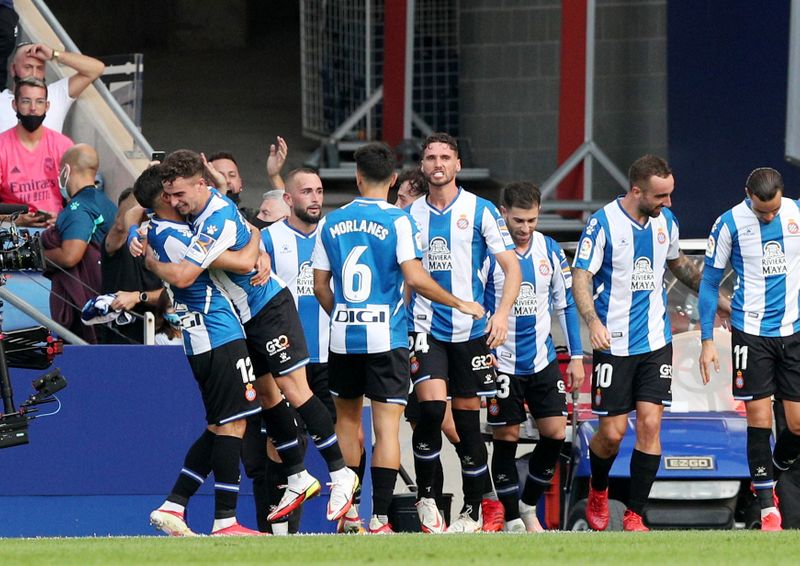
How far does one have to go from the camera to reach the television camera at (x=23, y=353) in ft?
28.1

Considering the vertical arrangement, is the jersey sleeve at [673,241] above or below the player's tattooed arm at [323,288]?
above

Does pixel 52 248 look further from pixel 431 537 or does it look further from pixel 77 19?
pixel 77 19

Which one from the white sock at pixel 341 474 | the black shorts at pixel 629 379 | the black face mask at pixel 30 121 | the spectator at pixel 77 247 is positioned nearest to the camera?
the white sock at pixel 341 474

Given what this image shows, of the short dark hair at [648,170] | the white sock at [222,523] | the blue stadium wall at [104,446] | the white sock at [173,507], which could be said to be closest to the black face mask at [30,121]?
the blue stadium wall at [104,446]

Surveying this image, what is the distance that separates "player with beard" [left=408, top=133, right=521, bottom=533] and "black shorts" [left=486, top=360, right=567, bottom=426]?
43 cm

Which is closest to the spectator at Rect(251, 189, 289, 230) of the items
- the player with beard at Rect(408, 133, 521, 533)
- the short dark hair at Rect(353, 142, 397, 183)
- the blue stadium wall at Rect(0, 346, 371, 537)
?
the blue stadium wall at Rect(0, 346, 371, 537)

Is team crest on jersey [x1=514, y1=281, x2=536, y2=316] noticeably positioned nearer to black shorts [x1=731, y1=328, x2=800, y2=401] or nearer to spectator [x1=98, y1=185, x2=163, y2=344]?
black shorts [x1=731, y1=328, x2=800, y2=401]

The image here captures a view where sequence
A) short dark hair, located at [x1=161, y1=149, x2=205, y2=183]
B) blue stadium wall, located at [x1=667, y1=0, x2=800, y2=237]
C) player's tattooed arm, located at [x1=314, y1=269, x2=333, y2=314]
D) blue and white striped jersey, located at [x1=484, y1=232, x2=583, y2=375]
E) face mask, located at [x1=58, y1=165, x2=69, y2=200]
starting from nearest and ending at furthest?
short dark hair, located at [x1=161, y1=149, x2=205, y2=183] < player's tattooed arm, located at [x1=314, y1=269, x2=333, y2=314] < blue and white striped jersey, located at [x1=484, y1=232, x2=583, y2=375] < face mask, located at [x1=58, y1=165, x2=69, y2=200] < blue stadium wall, located at [x1=667, y1=0, x2=800, y2=237]

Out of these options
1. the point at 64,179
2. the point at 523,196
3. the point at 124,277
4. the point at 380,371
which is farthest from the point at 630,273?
the point at 64,179

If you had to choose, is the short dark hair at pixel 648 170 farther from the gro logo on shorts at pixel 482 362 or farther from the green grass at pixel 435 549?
the green grass at pixel 435 549

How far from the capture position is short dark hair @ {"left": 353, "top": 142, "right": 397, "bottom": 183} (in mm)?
8250

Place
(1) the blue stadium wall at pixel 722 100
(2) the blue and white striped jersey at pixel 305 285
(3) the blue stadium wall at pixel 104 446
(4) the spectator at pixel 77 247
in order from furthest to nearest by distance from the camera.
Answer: (1) the blue stadium wall at pixel 722 100 < (4) the spectator at pixel 77 247 < (3) the blue stadium wall at pixel 104 446 < (2) the blue and white striped jersey at pixel 305 285

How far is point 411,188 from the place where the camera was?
9.90 meters

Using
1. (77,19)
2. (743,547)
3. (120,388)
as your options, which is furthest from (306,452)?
(77,19)
